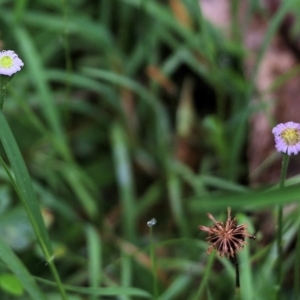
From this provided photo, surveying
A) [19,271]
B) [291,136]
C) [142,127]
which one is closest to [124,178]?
[142,127]

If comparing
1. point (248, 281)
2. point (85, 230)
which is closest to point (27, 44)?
point (85, 230)

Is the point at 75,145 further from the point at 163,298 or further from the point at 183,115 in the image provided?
the point at 163,298

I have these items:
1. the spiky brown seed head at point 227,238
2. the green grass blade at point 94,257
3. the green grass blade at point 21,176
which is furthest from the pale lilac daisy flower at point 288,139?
the green grass blade at point 94,257

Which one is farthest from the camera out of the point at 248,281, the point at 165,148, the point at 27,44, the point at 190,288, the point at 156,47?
the point at 156,47

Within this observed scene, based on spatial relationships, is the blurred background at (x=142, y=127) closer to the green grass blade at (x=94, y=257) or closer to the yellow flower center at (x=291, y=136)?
the green grass blade at (x=94, y=257)

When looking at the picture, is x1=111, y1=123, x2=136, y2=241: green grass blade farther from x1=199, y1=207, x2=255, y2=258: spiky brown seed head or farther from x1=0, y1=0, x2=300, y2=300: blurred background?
x1=199, y1=207, x2=255, y2=258: spiky brown seed head

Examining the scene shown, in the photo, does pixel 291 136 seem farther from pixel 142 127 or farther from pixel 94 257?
pixel 142 127

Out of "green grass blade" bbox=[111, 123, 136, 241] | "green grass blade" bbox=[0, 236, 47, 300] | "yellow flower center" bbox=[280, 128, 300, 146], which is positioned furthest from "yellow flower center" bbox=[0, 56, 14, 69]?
"green grass blade" bbox=[111, 123, 136, 241]

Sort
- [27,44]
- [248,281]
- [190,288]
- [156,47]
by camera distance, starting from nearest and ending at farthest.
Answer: [248,281]
[190,288]
[27,44]
[156,47]
